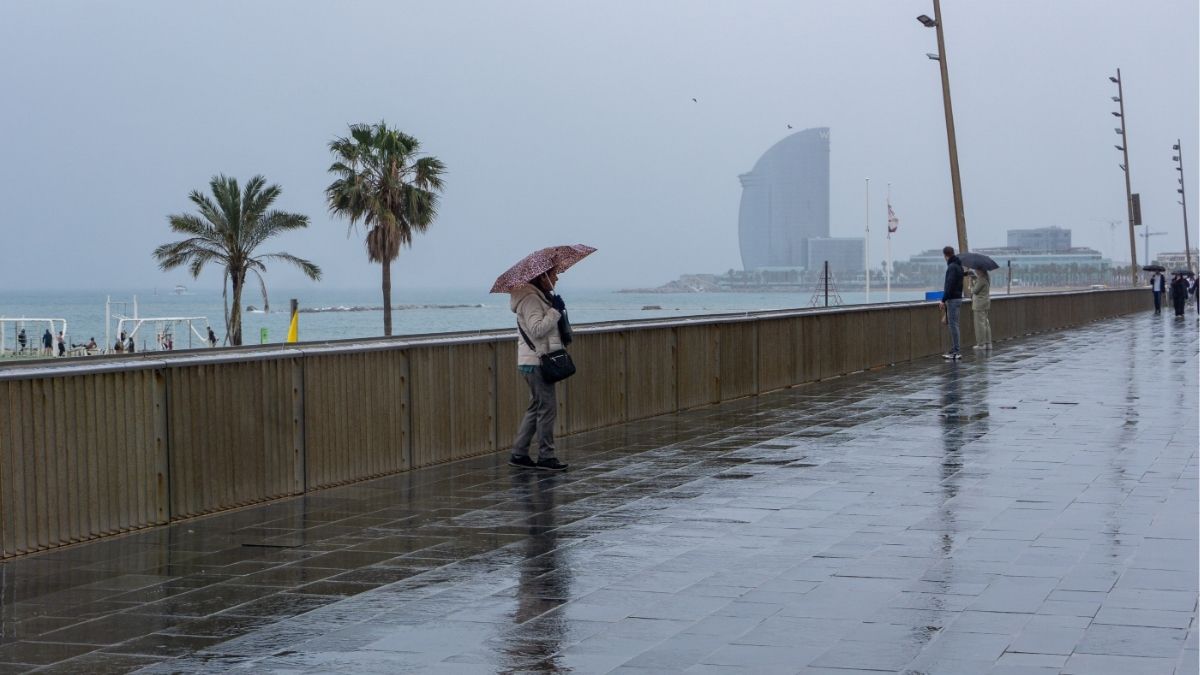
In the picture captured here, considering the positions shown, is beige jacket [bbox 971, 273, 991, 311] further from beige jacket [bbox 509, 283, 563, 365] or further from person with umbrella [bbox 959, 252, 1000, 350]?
beige jacket [bbox 509, 283, 563, 365]

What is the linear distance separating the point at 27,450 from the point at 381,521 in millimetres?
2188

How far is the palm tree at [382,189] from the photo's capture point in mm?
59781

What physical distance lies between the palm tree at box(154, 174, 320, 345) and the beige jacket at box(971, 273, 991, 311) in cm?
2928

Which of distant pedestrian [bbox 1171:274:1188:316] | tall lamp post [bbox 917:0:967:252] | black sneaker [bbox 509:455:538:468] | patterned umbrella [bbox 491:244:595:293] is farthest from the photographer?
distant pedestrian [bbox 1171:274:1188:316]

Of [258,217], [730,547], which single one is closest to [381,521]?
[730,547]

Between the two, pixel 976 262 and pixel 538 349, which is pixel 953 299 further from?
pixel 538 349

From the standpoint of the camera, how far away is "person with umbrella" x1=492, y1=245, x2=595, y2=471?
456 inches

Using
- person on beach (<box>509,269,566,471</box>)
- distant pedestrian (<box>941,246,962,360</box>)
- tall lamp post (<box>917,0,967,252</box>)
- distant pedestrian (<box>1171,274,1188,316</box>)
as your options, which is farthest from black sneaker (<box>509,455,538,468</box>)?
distant pedestrian (<box>1171,274,1188,316</box>)

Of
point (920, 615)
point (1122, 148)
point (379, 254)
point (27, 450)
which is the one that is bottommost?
point (920, 615)

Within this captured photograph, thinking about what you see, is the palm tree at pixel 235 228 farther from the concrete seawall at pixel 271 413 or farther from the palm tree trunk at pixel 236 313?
the concrete seawall at pixel 271 413

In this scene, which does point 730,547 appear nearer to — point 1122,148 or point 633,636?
point 633,636

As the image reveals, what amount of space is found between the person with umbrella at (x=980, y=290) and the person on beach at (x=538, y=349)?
56.0 feet

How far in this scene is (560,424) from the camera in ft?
47.1

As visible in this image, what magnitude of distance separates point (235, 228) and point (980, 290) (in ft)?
104
